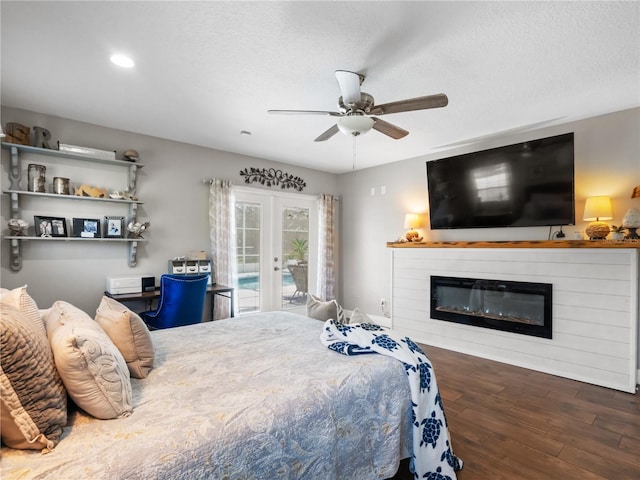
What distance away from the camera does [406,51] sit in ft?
7.30

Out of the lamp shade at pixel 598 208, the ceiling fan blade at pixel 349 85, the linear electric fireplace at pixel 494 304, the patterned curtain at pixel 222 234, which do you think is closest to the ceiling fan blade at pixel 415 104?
the ceiling fan blade at pixel 349 85

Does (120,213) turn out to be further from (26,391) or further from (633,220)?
(633,220)

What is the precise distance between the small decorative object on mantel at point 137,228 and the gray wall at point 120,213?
0.59 ft

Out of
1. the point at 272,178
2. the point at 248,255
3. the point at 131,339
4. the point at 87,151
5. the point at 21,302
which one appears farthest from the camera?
the point at 272,178

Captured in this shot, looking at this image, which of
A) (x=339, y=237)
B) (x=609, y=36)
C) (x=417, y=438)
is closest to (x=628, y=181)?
(x=609, y=36)

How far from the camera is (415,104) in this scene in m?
2.22

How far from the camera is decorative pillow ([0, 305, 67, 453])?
97cm

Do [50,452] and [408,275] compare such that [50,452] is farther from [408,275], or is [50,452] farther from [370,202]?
[370,202]

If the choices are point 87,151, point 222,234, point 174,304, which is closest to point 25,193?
point 87,151

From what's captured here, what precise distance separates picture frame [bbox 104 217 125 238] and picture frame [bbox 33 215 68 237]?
1.19 feet

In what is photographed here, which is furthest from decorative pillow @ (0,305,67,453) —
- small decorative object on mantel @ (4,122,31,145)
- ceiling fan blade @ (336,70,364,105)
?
small decorative object on mantel @ (4,122,31,145)

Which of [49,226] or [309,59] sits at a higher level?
[309,59]

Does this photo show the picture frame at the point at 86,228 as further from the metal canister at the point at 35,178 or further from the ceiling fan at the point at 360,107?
the ceiling fan at the point at 360,107

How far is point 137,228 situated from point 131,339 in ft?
7.95
